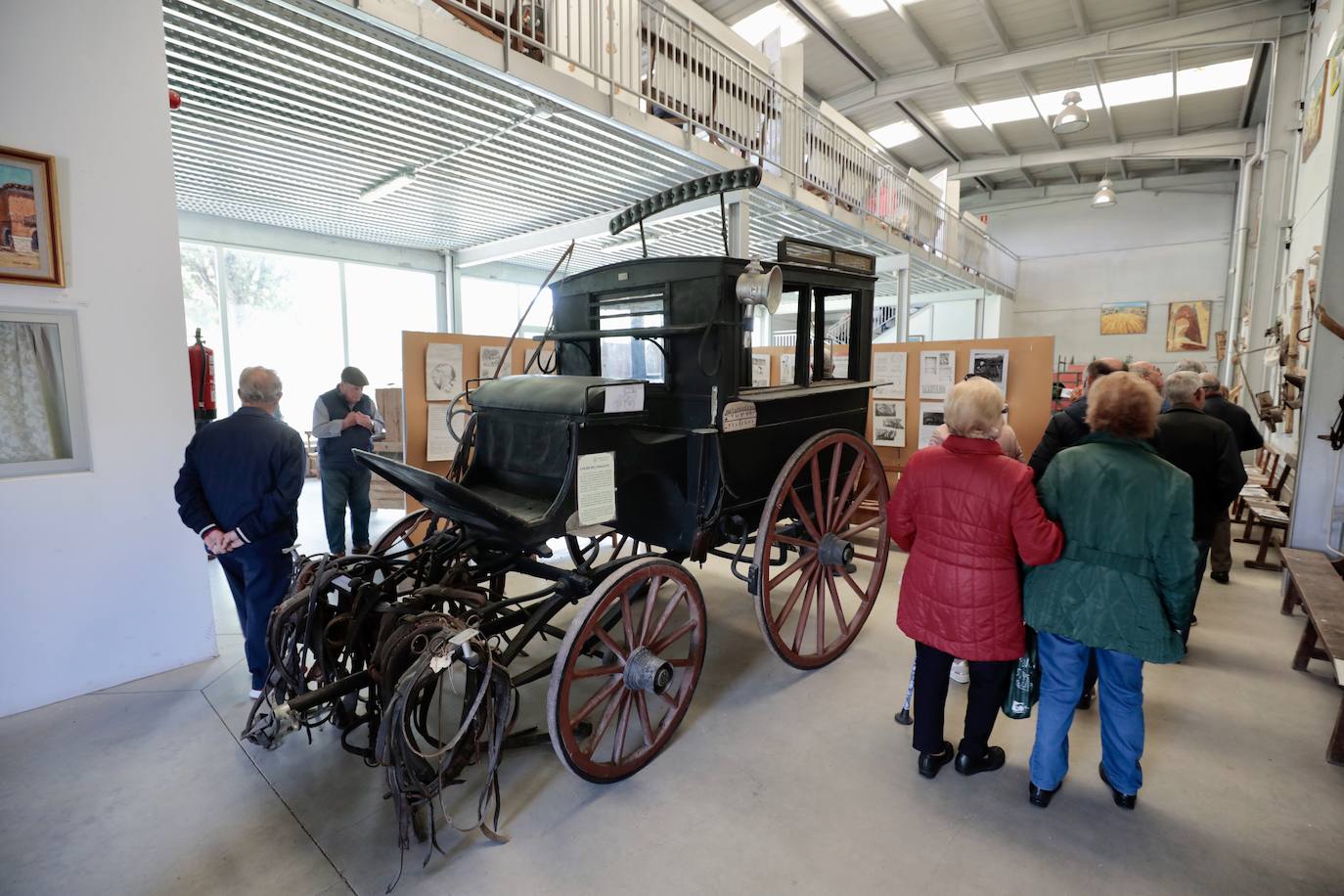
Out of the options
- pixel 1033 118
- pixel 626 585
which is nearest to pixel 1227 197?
pixel 1033 118

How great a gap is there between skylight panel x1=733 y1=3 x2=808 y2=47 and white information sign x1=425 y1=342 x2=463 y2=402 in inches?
254

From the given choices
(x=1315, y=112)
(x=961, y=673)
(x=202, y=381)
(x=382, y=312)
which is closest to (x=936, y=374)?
(x=961, y=673)

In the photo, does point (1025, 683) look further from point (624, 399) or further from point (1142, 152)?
point (1142, 152)

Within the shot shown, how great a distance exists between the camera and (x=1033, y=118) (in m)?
11.4

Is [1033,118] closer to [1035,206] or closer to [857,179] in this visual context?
[1035,206]

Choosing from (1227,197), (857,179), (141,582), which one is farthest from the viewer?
(1227,197)

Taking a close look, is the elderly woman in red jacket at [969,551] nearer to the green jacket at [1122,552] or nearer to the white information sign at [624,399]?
the green jacket at [1122,552]

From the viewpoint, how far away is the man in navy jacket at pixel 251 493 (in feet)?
8.55

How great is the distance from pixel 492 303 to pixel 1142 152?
1274 centimetres

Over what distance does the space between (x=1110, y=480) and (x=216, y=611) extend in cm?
483

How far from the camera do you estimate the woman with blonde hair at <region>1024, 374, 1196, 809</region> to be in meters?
1.88

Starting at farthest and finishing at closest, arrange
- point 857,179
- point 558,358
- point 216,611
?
point 857,179
point 216,611
point 558,358

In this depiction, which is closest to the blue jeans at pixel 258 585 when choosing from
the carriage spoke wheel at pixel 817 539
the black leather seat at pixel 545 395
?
the black leather seat at pixel 545 395

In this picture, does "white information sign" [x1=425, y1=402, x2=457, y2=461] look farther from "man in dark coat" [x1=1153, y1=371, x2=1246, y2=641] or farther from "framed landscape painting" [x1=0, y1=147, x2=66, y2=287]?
"man in dark coat" [x1=1153, y1=371, x2=1246, y2=641]
